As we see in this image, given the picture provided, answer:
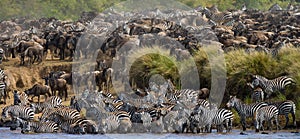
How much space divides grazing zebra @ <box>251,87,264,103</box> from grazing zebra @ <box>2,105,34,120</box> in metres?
5.78

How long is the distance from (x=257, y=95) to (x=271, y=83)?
53cm

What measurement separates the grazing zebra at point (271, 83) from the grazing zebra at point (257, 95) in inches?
6.2

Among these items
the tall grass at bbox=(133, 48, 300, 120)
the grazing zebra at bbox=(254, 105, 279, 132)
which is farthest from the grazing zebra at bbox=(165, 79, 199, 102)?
the grazing zebra at bbox=(254, 105, 279, 132)

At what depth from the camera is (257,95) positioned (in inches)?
855

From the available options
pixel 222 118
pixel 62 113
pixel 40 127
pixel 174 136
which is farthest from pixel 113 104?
pixel 222 118

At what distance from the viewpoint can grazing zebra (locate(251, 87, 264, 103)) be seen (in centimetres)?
2164

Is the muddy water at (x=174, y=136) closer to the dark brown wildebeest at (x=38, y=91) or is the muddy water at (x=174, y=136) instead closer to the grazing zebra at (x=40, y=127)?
the grazing zebra at (x=40, y=127)

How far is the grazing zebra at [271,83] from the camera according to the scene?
21641 millimetres

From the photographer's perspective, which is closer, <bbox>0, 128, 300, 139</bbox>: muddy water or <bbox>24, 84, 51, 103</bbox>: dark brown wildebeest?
<bbox>0, 128, 300, 139</bbox>: muddy water

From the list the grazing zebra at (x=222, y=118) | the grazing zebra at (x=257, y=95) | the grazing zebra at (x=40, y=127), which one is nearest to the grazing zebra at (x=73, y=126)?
the grazing zebra at (x=40, y=127)

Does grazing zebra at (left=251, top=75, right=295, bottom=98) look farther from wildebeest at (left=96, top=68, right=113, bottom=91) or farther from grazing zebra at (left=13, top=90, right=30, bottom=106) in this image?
grazing zebra at (left=13, top=90, right=30, bottom=106)

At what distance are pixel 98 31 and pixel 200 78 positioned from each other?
42.8 ft

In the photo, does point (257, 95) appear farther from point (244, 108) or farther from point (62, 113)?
point (62, 113)

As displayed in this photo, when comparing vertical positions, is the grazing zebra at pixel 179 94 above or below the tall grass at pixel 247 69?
below
